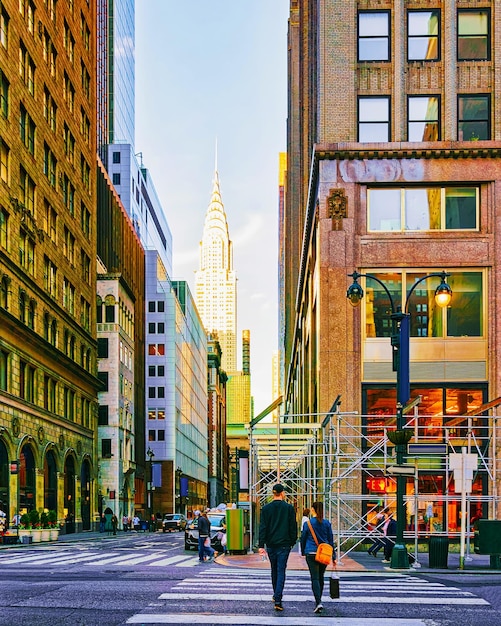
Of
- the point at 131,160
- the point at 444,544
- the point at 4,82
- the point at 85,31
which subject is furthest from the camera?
the point at 131,160

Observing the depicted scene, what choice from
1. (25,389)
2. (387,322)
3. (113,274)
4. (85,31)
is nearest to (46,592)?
(387,322)

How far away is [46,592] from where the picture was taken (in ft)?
52.9

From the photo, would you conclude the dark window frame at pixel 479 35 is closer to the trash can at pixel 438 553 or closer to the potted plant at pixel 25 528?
the trash can at pixel 438 553

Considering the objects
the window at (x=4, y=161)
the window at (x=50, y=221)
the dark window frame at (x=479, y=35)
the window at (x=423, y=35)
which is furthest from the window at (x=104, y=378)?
the dark window frame at (x=479, y=35)

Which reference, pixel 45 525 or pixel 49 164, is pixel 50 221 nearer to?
pixel 49 164

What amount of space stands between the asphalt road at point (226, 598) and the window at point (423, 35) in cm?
2414

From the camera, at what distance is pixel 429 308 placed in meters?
37.8

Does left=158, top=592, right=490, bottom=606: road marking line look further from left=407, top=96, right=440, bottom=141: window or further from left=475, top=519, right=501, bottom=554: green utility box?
left=407, top=96, right=440, bottom=141: window

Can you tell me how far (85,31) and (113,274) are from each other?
23.4m

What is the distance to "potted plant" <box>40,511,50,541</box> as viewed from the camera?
46.0m

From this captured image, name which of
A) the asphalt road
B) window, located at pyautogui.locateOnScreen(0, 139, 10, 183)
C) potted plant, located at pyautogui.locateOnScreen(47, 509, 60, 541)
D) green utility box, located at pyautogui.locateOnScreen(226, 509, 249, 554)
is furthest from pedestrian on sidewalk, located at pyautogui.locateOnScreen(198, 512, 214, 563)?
window, located at pyautogui.locateOnScreen(0, 139, 10, 183)

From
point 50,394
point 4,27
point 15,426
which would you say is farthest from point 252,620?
point 50,394

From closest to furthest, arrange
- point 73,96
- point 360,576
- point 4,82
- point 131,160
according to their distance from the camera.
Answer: point 360,576 < point 4,82 < point 73,96 < point 131,160

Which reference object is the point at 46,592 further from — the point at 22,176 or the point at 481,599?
the point at 22,176
